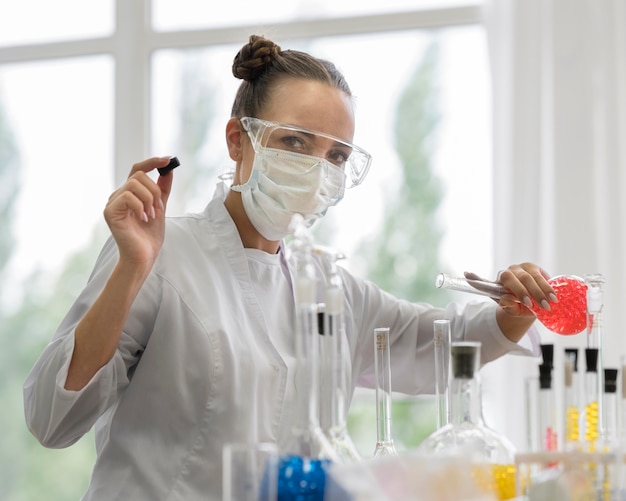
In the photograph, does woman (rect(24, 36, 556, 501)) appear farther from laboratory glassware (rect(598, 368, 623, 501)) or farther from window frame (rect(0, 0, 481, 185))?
window frame (rect(0, 0, 481, 185))

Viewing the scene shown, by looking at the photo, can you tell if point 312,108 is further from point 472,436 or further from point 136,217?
point 472,436

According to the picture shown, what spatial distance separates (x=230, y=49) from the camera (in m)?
3.53

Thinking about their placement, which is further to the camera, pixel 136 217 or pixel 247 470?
pixel 136 217

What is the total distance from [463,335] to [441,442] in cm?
81

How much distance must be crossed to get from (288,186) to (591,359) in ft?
2.28

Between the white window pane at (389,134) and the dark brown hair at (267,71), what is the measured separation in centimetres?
153

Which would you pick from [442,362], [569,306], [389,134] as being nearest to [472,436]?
[442,362]

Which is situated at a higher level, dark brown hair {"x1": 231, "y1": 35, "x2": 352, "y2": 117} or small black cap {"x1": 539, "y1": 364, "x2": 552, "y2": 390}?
dark brown hair {"x1": 231, "y1": 35, "x2": 352, "y2": 117}

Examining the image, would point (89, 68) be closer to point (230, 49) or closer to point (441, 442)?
point (230, 49)

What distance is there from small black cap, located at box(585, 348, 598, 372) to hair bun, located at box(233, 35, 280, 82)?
0.92m

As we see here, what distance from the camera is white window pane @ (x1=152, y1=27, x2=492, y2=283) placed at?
10.9ft

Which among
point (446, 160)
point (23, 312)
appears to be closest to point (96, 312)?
point (446, 160)

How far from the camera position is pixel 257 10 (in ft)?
11.6

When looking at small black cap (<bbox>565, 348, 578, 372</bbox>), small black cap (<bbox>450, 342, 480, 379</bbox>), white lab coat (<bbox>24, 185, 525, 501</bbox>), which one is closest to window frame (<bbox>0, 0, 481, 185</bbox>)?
white lab coat (<bbox>24, 185, 525, 501</bbox>)
